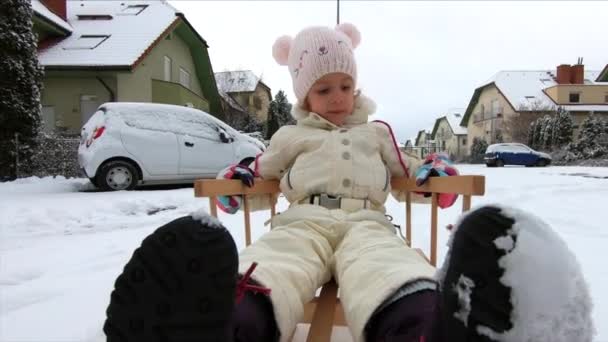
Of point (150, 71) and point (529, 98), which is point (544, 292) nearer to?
point (150, 71)

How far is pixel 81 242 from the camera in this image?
2.98m

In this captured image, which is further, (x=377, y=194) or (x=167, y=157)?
(x=167, y=157)

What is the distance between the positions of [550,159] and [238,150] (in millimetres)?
16345

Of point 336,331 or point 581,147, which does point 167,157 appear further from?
point 581,147

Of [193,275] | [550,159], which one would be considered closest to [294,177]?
[193,275]

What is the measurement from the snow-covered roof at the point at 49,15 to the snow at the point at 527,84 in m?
25.8

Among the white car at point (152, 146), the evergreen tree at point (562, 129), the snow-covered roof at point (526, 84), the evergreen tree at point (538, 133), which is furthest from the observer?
the snow-covered roof at point (526, 84)

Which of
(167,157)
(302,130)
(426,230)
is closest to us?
Answer: (302,130)

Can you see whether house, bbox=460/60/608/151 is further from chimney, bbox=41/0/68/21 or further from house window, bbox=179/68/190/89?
chimney, bbox=41/0/68/21

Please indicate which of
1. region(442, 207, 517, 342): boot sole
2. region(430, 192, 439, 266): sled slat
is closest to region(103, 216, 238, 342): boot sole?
region(442, 207, 517, 342): boot sole

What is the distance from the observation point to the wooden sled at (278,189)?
116 centimetres

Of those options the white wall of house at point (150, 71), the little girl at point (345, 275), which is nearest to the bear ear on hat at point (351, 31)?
the little girl at point (345, 275)

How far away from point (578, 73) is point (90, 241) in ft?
98.3

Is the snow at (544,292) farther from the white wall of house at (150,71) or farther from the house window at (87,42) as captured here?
the house window at (87,42)
